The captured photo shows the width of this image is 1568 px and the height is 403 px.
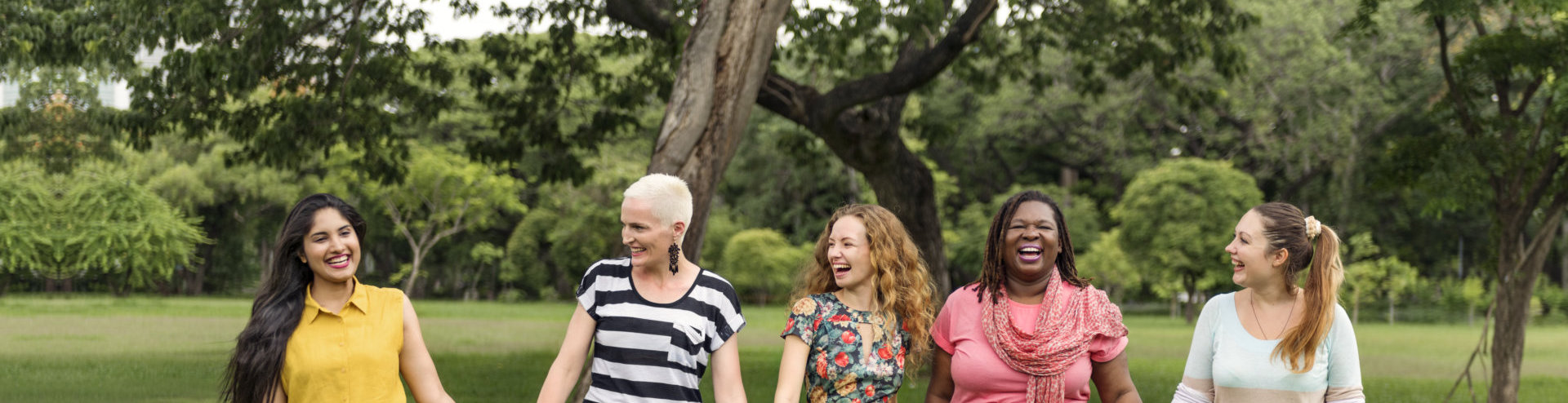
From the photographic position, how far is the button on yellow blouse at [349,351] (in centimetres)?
342

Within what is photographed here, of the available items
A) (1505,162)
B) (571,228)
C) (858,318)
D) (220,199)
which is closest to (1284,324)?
(858,318)

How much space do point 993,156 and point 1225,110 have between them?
10.3 metres

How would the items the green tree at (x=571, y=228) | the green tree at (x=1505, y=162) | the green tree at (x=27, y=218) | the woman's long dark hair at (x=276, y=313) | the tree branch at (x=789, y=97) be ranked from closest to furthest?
1. the woman's long dark hair at (x=276, y=313)
2. the green tree at (x=1505, y=162)
3. the green tree at (x=27, y=218)
4. the tree branch at (x=789, y=97)
5. the green tree at (x=571, y=228)

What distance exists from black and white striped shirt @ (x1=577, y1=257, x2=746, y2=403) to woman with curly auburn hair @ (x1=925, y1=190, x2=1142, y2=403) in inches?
→ 28.1

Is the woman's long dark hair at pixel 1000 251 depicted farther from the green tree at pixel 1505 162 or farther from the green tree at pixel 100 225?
the green tree at pixel 100 225

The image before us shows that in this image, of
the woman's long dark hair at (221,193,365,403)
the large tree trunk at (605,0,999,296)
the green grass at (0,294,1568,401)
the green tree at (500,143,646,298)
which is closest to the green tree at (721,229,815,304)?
the green tree at (500,143,646,298)

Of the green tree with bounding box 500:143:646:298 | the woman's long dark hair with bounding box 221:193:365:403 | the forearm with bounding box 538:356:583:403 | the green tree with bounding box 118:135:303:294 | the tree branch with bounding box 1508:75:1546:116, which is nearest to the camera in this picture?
the woman's long dark hair with bounding box 221:193:365:403

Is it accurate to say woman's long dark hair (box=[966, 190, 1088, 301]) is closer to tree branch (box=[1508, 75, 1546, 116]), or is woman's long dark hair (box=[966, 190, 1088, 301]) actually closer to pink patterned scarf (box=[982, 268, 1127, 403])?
pink patterned scarf (box=[982, 268, 1127, 403])

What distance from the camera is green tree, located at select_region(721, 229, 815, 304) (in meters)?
41.8

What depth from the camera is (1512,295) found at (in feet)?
37.8

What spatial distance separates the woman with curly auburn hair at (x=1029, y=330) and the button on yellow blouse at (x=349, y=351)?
1.62 meters

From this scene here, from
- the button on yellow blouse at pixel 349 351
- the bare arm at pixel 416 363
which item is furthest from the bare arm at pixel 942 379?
the button on yellow blouse at pixel 349 351

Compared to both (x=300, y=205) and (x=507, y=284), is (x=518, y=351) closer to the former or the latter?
(x=300, y=205)

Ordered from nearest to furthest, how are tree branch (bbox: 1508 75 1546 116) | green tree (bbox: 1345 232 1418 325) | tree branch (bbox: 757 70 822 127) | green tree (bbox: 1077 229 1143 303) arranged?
tree branch (bbox: 1508 75 1546 116) → tree branch (bbox: 757 70 822 127) → green tree (bbox: 1345 232 1418 325) → green tree (bbox: 1077 229 1143 303)
